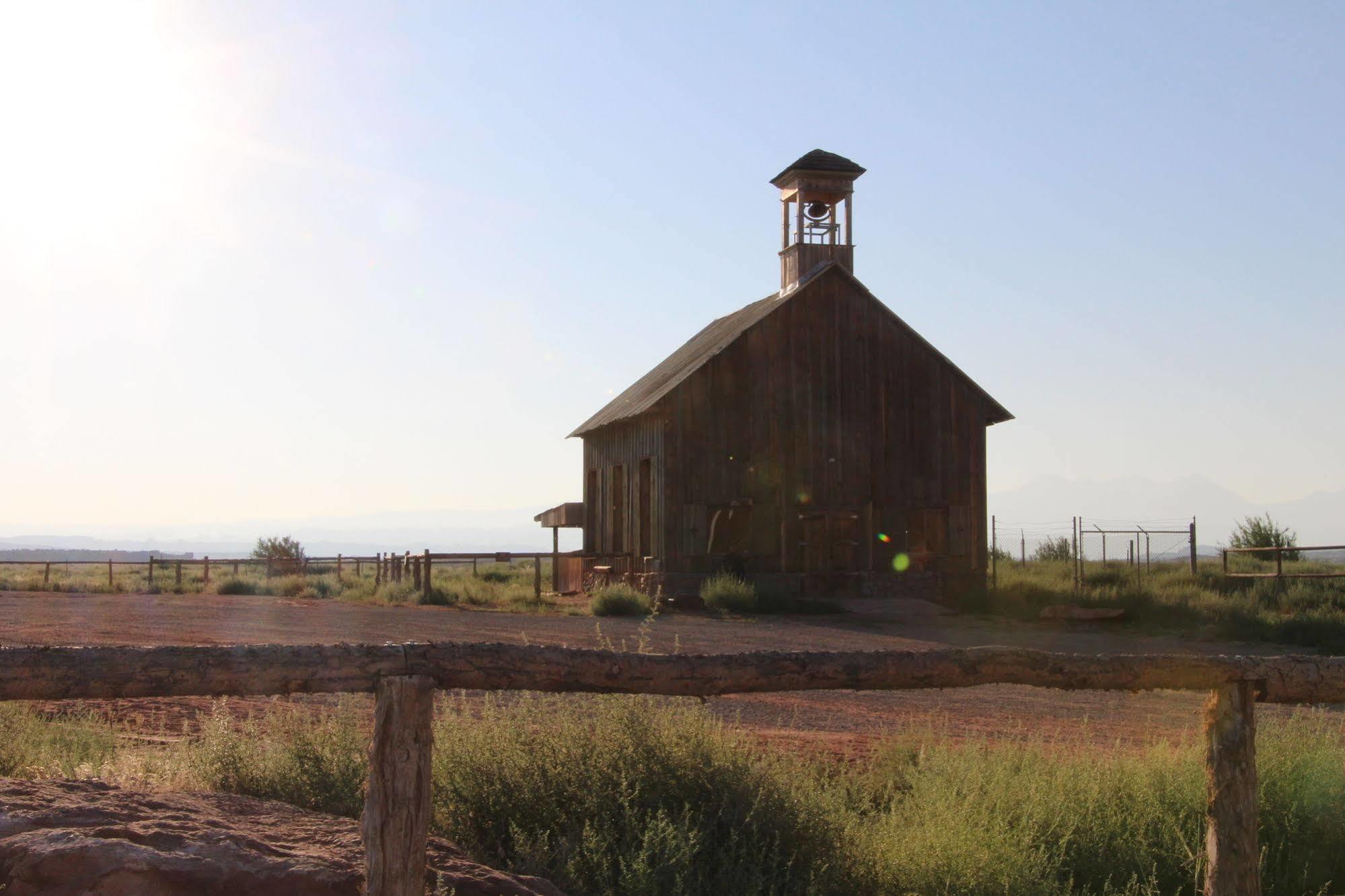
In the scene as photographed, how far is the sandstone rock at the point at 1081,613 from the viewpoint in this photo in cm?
2123

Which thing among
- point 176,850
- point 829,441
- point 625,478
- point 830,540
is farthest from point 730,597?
point 176,850

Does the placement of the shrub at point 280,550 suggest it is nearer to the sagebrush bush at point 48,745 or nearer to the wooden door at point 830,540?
the wooden door at point 830,540

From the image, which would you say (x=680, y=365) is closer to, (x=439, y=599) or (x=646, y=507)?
(x=646, y=507)

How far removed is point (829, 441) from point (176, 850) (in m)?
21.9

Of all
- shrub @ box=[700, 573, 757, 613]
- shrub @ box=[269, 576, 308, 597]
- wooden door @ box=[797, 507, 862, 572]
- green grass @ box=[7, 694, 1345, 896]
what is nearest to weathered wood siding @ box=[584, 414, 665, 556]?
shrub @ box=[700, 573, 757, 613]

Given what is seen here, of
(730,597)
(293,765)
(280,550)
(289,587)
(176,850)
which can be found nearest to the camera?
(176,850)

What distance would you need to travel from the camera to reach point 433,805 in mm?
A: 5625

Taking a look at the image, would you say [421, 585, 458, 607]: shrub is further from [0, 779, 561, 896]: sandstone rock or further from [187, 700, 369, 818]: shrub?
[0, 779, 561, 896]: sandstone rock

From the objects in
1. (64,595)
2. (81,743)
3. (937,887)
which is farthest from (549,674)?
(64,595)

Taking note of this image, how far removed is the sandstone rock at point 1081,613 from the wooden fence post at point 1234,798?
55.8 ft

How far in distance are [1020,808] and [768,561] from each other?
18.6 meters

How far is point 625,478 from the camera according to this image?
27844mm

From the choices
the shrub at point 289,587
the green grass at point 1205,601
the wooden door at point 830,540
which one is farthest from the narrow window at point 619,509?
the shrub at point 289,587

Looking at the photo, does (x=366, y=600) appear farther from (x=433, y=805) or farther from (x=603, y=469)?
(x=433, y=805)
